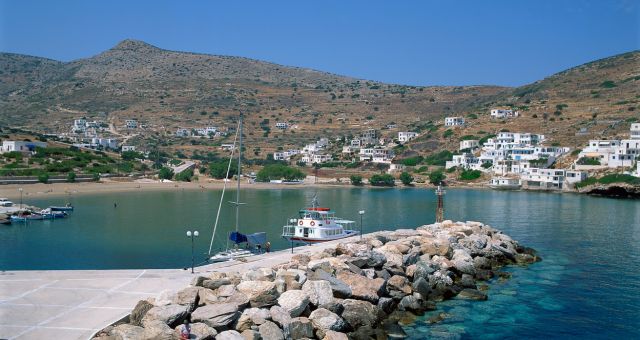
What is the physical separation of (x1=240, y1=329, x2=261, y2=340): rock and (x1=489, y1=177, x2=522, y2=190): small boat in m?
82.3

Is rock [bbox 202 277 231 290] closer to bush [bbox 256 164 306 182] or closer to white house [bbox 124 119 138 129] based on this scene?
bush [bbox 256 164 306 182]

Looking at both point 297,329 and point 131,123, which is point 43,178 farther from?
point 131,123

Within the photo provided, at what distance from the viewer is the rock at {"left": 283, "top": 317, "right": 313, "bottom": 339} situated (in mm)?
16594

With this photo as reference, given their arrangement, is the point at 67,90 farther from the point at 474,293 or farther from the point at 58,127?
the point at 474,293

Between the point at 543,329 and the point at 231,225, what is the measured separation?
30.5m

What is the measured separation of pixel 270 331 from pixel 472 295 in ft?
33.9

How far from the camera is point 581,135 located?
103062mm

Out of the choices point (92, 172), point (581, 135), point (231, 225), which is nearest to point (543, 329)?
point (231, 225)

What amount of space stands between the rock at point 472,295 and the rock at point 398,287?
8.22 ft

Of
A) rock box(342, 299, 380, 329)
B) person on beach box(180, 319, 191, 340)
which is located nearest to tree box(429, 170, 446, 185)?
rock box(342, 299, 380, 329)

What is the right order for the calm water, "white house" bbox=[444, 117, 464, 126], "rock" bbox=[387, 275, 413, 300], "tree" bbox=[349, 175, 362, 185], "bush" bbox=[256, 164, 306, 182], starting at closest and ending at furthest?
the calm water → "rock" bbox=[387, 275, 413, 300] → "tree" bbox=[349, 175, 362, 185] → "bush" bbox=[256, 164, 306, 182] → "white house" bbox=[444, 117, 464, 126]

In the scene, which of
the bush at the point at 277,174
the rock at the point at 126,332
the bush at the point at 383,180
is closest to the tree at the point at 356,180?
the bush at the point at 383,180

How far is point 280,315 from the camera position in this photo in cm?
1703

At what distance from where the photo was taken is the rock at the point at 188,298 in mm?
16281
